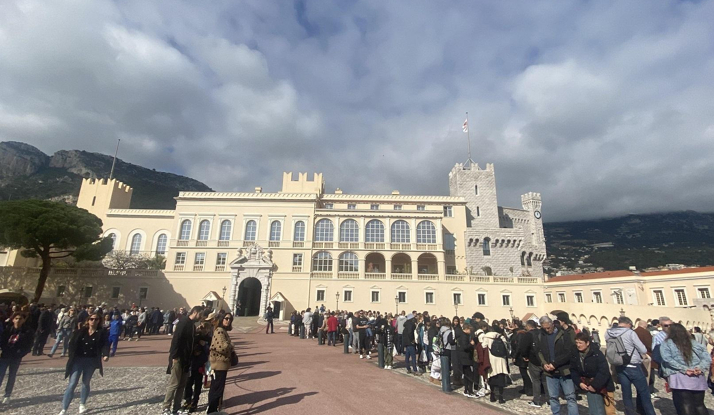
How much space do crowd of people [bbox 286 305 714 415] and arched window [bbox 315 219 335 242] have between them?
25.8 m

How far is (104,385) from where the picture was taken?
9086mm

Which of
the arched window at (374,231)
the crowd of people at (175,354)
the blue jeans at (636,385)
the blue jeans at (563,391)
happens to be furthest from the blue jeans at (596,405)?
the arched window at (374,231)

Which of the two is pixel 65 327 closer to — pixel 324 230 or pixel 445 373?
pixel 445 373

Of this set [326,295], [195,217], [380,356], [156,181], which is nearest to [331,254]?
[326,295]

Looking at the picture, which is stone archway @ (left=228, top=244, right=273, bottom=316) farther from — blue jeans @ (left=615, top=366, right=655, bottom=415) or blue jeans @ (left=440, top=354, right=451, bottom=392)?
blue jeans @ (left=615, top=366, right=655, bottom=415)

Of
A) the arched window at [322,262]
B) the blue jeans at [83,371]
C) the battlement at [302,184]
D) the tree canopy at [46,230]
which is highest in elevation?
the battlement at [302,184]

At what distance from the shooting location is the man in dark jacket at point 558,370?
6.44 metres

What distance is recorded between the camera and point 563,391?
6562 mm

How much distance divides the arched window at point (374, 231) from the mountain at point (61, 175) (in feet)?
216

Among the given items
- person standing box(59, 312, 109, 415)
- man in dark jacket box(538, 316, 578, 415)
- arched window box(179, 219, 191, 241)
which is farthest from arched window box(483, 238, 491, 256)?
person standing box(59, 312, 109, 415)

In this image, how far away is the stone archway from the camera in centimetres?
3525

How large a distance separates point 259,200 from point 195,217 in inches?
283

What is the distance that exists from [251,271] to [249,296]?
12.3 ft

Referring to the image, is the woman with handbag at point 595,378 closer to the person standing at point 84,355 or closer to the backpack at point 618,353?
the backpack at point 618,353
